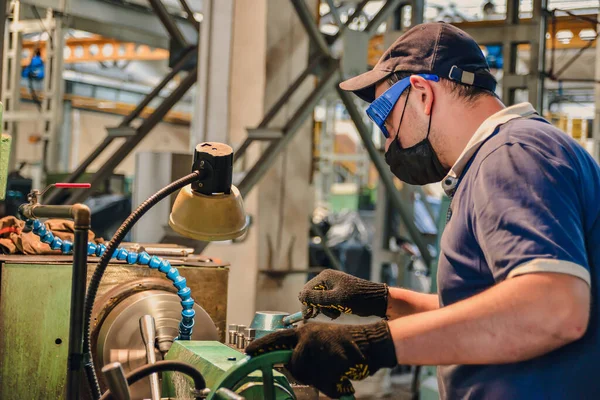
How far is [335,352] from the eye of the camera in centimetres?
120

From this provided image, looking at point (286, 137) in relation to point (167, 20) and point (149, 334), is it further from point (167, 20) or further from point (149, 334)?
point (149, 334)

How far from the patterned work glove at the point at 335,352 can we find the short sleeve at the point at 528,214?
0.72 feet

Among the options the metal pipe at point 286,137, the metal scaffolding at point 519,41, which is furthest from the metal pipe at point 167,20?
the metal scaffolding at point 519,41

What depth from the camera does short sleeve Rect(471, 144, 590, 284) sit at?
45.9 inches

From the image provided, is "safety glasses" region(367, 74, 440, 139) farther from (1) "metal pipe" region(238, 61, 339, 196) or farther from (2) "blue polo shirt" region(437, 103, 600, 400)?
(1) "metal pipe" region(238, 61, 339, 196)

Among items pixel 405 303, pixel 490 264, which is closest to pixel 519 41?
pixel 405 303

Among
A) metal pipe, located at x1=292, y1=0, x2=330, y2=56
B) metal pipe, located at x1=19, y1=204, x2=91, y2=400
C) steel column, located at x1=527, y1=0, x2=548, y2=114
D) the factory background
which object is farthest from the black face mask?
steel column, located at x1=527, y1=0, x2=548, y2=114

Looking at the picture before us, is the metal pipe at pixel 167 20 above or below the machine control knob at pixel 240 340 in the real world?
above

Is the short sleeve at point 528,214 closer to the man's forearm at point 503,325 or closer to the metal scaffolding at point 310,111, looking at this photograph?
the man's forearm at point 503,325

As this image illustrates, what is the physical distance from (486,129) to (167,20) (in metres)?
4.37

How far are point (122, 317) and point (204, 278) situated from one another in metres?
0.30

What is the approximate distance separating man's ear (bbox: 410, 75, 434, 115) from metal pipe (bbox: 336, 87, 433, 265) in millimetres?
3577

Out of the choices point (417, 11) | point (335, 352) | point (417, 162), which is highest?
point (417, 11)

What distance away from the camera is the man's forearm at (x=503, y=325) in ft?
3.79
